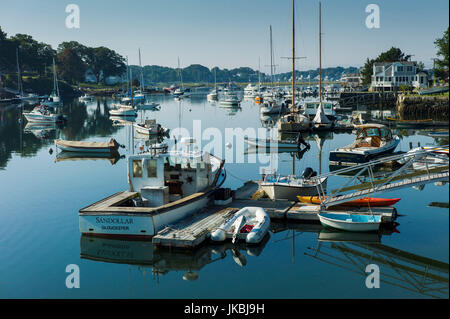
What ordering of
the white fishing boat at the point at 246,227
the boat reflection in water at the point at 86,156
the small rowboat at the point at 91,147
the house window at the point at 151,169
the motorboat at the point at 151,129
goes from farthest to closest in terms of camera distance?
the motorboat at the point at 151,129 < the small rowboat at the point at 91,147 < the boat reflection in water at the point at 86,156 < the house window at the point at 151,169 < the white fishing boat at the point at 246,227

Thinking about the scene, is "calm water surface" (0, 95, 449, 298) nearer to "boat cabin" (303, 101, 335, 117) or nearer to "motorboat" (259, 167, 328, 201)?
"motorboat" (259, 167, 328, 201)

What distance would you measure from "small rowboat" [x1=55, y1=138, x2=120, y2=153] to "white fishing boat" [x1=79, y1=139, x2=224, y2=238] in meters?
22.2

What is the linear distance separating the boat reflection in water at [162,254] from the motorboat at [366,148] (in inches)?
730

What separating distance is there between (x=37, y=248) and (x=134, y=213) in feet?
15.4

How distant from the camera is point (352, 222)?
66.6ft

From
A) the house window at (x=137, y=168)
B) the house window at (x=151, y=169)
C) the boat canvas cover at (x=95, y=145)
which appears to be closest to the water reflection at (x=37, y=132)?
the boat canvas cover at (x=95, y=145)

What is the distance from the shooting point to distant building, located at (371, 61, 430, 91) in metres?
110

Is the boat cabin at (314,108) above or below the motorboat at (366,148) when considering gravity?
above

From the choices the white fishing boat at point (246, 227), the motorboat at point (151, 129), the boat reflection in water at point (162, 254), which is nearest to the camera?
the boat reflection in water at point (162, 254)

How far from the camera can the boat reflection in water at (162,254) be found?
58.8 ft

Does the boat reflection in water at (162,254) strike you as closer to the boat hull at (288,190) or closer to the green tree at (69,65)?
the boat hull at (288,190)

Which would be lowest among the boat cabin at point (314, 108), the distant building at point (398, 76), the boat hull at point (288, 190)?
A: the boat hull at point (288, 190)
